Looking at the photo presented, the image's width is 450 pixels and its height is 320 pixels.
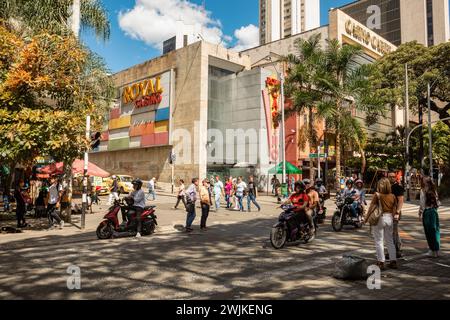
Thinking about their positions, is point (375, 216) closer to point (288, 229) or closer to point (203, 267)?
point (288, 229)

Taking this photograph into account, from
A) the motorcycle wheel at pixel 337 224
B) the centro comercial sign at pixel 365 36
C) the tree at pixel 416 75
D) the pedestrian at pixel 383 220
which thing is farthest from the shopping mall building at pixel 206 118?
the pedestrian at pixel 383 220

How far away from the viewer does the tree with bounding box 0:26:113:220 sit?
35.4 feet

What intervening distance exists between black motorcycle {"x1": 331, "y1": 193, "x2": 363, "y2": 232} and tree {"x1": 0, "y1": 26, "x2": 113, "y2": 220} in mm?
8485

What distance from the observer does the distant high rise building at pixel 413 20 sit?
8419 cm

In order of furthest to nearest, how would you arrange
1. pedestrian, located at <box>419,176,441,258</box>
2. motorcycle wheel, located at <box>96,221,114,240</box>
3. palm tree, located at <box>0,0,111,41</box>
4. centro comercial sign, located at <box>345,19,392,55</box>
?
centro comercial sign, located at <box>345,19,392,55</box>
palm tree, located at <box>0,0,111,41</box>
motorcycle wheel, located at <box>96,221,114,240</box>
pedestrian, located at <box>419,176,441,258</box>

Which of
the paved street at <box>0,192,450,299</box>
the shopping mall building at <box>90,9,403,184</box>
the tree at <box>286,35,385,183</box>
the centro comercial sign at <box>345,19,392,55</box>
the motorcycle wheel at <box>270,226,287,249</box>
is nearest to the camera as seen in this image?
the paved street at <box>0,192,450,299</box>

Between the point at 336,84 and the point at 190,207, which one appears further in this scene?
the point at 336,84

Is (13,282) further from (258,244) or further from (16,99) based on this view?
(16,99)

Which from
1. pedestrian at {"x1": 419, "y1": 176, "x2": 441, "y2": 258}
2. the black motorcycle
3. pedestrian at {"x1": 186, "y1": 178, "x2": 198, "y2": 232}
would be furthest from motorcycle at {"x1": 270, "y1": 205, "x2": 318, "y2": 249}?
pedestrian at {"x1": 186, "y1": 178, "x2": 198, "y2": 232}

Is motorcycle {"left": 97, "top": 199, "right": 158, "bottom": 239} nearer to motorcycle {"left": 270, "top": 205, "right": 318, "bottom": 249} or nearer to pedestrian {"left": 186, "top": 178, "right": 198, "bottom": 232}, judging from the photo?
pedestrian {"left": 186, "top": 178, "right": 198, "bottom": 232}

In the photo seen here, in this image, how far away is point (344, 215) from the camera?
12164mm

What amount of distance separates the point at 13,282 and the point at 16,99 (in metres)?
7.41

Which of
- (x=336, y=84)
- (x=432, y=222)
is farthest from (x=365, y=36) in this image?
(x=432, y=222)

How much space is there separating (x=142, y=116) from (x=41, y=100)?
2679cm
